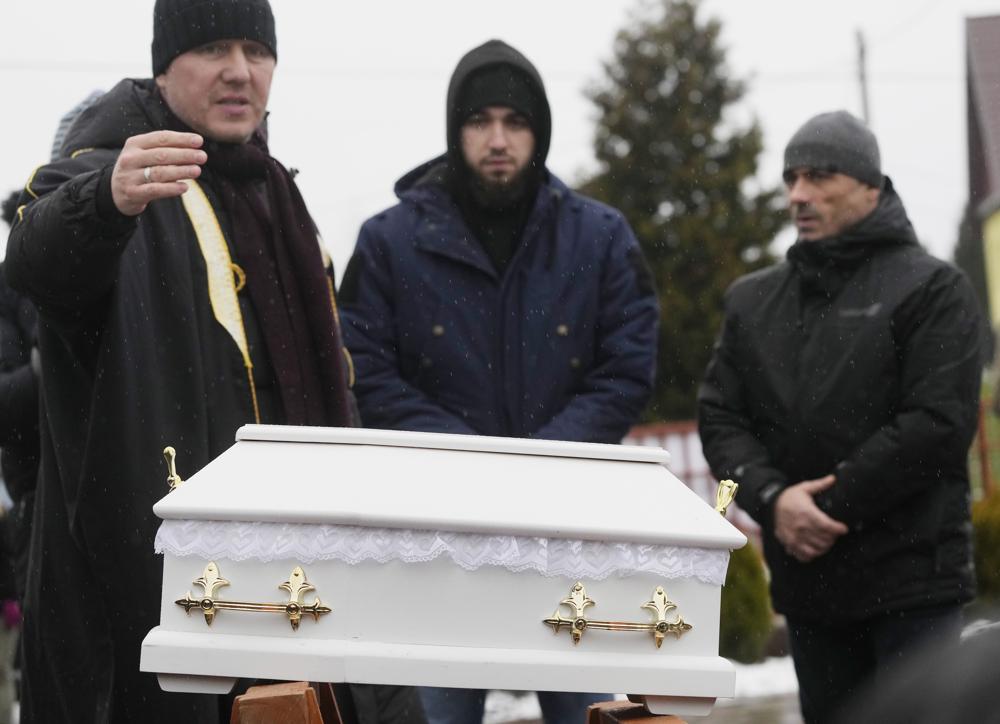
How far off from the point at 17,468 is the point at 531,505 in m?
2.43

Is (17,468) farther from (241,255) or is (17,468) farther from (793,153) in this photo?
(793,153)

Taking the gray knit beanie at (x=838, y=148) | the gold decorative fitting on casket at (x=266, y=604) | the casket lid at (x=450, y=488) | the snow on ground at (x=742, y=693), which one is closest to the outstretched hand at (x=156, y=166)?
the casket lid at (x=450, y=488)

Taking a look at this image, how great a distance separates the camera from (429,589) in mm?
2305

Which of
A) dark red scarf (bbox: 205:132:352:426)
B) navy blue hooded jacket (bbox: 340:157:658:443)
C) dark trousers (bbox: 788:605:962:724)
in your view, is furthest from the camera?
navy blue hooded jacket (bbox: 340:157:658:443)

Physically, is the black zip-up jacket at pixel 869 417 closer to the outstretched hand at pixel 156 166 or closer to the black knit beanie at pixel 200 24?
the black knit beanie at pixel 200 24

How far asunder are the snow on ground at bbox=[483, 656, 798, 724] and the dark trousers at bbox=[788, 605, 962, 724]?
3.08 m

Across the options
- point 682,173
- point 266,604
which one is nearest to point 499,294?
point 266,604

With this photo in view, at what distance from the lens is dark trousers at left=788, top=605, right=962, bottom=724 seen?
157 inches

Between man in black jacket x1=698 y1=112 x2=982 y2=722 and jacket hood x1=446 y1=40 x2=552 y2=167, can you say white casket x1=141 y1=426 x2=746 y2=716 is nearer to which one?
man in black jacket x1=698 y1=112 x2=982 y2=722

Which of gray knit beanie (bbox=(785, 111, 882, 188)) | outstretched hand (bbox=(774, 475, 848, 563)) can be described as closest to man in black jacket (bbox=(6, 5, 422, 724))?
outstretched hand (bbox=(774, 475, 848, 563))

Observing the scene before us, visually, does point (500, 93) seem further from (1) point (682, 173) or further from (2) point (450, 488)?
(1) point (682, 173)

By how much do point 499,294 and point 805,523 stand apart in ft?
3.31

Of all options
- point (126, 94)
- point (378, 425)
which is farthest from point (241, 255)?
point (378, 425)

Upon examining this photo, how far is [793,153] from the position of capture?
4.41 metres
